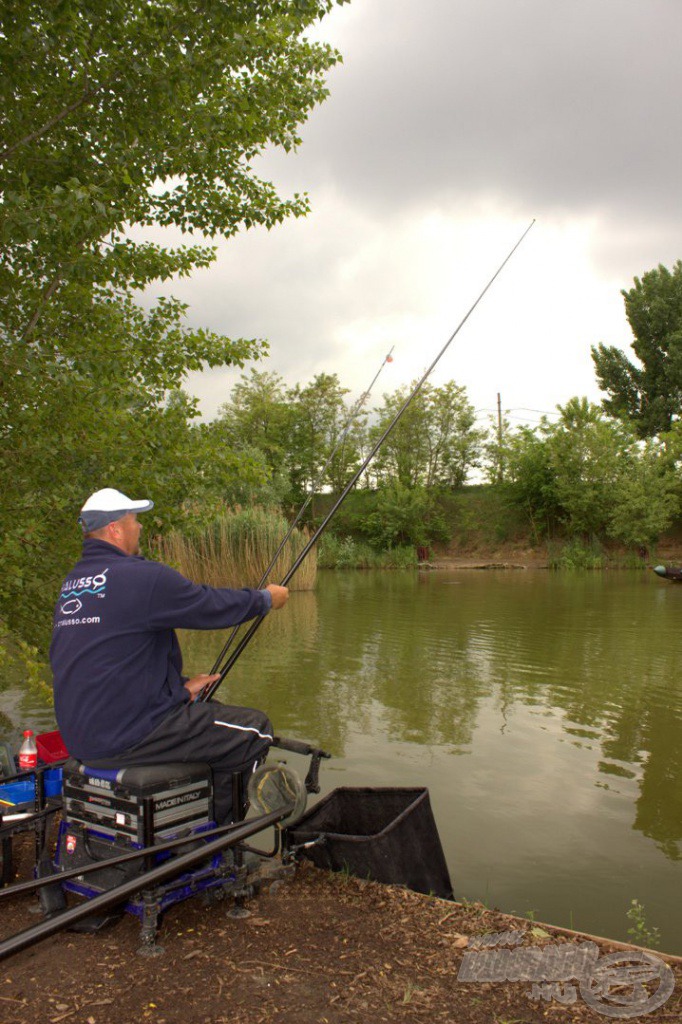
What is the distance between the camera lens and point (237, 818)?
3354mm

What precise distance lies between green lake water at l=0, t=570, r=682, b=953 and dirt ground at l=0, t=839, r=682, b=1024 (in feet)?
3.68

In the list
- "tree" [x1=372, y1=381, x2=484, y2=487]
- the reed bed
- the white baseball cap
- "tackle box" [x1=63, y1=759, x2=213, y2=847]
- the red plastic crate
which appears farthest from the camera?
"tree" [x1=372, y1=381, x2=484, y2=487]

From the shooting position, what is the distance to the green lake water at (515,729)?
4504 millimetres

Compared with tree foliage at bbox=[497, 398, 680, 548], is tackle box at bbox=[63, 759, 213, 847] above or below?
below

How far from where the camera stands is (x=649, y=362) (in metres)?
38.4

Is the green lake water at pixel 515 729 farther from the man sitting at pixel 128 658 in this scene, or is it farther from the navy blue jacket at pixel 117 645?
the navy blue jacket at pixel 117 645

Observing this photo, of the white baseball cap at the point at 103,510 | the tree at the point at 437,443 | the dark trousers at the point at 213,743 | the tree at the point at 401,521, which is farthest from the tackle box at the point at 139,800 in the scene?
the tree at the point at 437,443

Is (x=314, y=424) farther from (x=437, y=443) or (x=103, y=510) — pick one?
(x=103, y=510)

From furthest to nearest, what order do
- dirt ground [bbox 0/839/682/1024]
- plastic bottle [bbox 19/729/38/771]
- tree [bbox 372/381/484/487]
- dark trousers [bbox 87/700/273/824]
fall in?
tree [bbox 372/381/484/487]
plastic bottle [bbox 19/729/38/771]
dark trousers [bbox 87/700/273/824]
dirt ground [bbox 0/839/682/1024]

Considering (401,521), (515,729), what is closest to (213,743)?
(515,729)

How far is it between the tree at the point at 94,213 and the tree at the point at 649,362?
114ft

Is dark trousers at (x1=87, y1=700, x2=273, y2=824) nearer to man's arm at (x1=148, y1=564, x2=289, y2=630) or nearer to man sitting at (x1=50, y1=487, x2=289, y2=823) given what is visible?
man sitting at (x1=50, y1=487, x2=289, y2=823)

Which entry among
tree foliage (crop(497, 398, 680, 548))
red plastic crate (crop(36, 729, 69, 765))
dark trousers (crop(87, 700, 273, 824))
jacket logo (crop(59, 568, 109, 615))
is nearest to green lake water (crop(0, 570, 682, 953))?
dark trousers (crop(87, 700, 273, 824))

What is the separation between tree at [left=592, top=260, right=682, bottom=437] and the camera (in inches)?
1487
